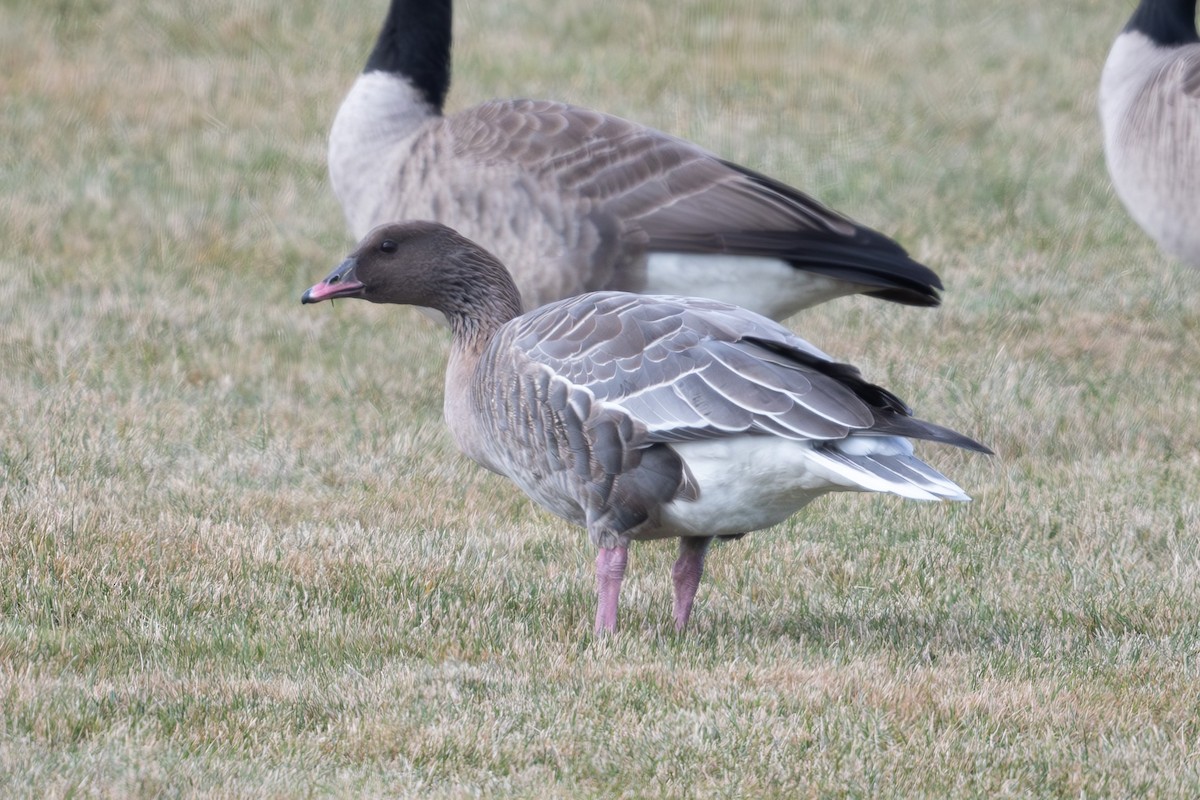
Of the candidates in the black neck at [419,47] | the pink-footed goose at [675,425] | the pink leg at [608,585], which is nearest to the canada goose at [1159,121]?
the black neck at [419,47]

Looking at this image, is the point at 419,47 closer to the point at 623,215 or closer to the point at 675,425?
the point at 623,215

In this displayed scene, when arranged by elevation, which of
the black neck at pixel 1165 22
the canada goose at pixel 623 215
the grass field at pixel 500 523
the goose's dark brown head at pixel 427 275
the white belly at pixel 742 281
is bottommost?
the grass field at pixel 500 523

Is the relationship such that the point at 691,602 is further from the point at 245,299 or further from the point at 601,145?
the point at 245,299

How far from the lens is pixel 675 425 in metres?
4.55

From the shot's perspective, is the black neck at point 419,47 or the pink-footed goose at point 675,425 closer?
the pink-footed goose at point 675,425

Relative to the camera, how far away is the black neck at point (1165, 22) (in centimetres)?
885

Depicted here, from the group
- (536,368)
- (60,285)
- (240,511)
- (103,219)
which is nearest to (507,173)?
(240,511)

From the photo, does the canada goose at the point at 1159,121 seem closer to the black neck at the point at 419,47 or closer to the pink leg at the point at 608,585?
the black neck at the point at 419,47

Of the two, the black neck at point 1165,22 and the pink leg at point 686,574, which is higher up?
the black neck at point 1165,22

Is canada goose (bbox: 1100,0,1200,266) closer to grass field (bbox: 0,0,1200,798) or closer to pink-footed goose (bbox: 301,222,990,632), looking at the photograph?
grass field (bbox: 0,0,1200,798)

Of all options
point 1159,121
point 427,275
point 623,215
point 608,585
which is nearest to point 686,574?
point 608,585

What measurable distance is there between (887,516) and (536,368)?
2176 millimetres

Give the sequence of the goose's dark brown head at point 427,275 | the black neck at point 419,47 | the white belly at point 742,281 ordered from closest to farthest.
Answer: the goose's dark brown head at point 427,275 < the white belly at point 742,281 < the black neck at point 419,47

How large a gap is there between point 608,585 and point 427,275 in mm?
1274
